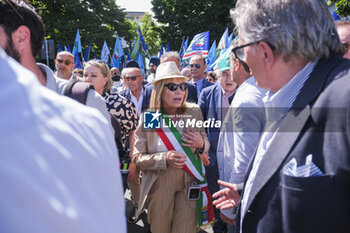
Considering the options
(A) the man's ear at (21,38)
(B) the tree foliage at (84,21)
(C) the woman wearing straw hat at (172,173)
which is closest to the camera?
(A) the man's ear at (21,38)

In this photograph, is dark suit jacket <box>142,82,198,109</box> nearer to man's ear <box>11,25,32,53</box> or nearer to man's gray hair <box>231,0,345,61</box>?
man's ear <box>11,25,32,53</box>

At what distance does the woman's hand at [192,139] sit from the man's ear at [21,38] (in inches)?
69.8

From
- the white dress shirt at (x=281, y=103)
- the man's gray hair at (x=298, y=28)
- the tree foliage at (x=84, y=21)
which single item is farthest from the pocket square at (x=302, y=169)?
the tree foliage at (x=84, y=21)

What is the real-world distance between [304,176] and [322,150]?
0.39 feet

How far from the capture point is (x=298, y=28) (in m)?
1.21

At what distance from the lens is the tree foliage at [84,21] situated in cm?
2603

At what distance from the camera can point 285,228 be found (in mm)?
1135

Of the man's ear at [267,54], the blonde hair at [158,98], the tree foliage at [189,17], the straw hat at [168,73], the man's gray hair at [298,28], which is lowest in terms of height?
the blonde hair at [158,98]

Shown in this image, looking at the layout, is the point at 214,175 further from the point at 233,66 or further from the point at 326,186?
the point at 326,186

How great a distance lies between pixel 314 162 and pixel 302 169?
5 cm

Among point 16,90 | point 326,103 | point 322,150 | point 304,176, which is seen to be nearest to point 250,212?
point 304,176

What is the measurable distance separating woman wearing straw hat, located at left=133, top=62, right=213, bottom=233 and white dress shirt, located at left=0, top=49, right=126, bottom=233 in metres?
2.32

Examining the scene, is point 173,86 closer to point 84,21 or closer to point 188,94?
point 188,94

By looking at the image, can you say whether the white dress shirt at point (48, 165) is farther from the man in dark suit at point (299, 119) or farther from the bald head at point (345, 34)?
the bald head at point (345, 34)
